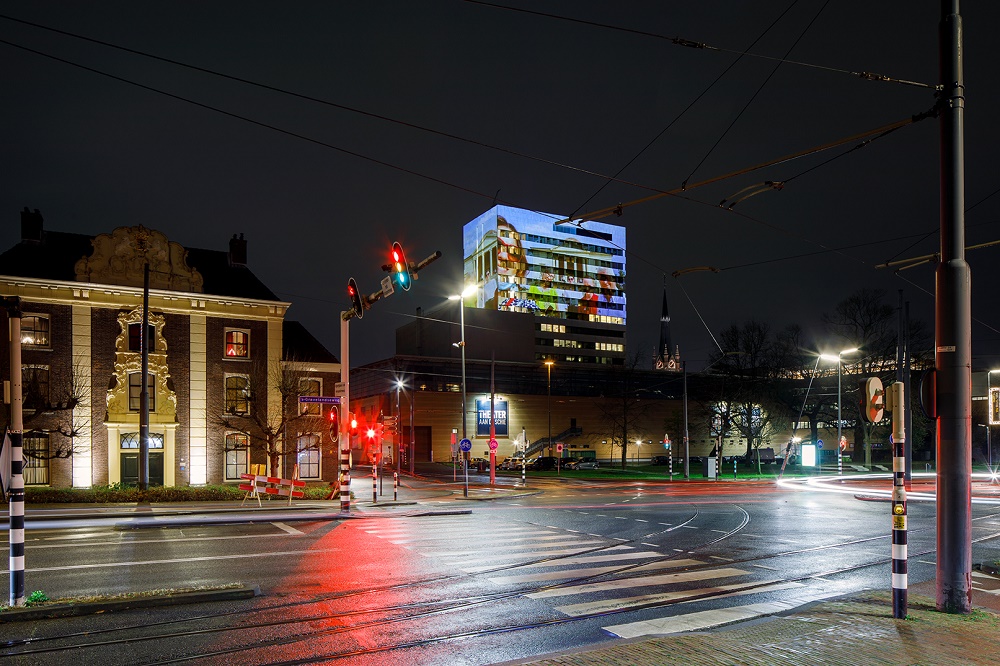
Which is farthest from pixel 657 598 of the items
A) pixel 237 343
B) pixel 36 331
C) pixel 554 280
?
pixel 554 280

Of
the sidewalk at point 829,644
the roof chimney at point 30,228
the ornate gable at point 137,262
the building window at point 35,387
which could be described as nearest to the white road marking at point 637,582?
the sidewalk at point 829,644

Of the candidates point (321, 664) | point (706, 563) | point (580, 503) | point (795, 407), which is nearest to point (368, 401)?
point (795, 407)

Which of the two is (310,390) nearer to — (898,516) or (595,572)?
(595,572)

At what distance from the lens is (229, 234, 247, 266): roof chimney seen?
40.4 m

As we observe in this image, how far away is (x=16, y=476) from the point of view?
946 centimetres

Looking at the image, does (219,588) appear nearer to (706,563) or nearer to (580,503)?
(706,563)

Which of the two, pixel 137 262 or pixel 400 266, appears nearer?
pixel 400 266

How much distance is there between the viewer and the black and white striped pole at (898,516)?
27.9 feet

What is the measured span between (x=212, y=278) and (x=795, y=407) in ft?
159

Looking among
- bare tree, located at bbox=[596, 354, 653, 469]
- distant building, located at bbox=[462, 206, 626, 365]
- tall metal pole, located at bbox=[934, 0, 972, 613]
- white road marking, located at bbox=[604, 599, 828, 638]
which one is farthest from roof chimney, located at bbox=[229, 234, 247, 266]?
distant building, located at bbox=[462, 206, 626, 365]

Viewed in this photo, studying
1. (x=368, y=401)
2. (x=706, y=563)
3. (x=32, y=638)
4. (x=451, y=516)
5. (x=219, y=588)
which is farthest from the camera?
(x=368, y=401)

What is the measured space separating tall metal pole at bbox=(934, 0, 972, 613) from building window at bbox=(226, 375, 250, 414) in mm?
33206

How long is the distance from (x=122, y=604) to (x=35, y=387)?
24.8 m

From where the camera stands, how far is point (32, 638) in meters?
8.26
